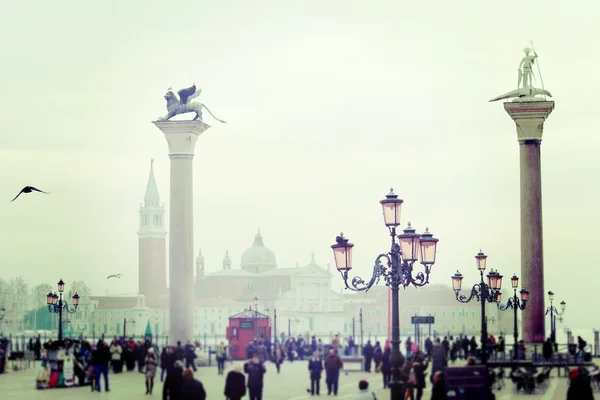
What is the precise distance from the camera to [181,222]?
40.9m

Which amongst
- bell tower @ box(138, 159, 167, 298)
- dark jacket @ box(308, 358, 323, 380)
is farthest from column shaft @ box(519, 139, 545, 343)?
bell tower @ box(138, 159, 167, 298)

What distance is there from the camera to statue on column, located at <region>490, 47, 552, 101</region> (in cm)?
3475

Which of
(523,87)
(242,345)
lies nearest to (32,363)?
(242,345)

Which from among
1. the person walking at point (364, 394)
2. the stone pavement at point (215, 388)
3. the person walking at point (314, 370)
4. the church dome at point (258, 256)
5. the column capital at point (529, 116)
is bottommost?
the stone pavement at point (215, 388)

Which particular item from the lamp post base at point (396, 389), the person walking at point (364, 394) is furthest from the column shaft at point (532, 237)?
the person walking at point (364, 394)

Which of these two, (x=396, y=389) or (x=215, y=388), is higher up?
(x=396, y=389)

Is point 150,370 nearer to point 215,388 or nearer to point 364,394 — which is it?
point 215,388

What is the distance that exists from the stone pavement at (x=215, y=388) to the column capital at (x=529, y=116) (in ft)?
24.1

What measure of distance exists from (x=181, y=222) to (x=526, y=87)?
39.7 ft

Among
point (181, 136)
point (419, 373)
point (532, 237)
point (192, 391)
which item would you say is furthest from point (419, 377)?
point (181, 136)

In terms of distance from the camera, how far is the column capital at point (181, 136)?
4038cm

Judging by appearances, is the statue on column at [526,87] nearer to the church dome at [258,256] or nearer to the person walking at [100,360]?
the person walking at [100,360]

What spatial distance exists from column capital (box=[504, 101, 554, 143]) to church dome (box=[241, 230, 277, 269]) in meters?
131

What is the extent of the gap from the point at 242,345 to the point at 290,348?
2.12 meters
